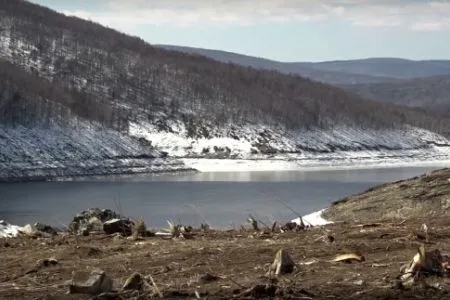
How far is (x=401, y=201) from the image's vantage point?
45.5 ft

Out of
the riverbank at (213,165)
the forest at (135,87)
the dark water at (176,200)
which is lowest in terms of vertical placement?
the riverbank at (213,165)

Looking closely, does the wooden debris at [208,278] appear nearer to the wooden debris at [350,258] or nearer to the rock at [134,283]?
the rock at [134,283]

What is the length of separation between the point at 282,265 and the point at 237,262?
1.74 ft

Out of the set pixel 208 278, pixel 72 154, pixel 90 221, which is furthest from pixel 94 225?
pixel 72 154

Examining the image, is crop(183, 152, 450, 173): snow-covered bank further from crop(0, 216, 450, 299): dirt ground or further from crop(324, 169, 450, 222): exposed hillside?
crop(0, 216, 450, 299): dirt ground

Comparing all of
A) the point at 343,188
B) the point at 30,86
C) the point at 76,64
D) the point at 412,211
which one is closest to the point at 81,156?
the point at 30,86

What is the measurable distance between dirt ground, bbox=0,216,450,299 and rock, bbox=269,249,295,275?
58 mm

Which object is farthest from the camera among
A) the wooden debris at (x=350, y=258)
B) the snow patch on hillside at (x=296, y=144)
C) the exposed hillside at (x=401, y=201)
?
the snow patch on hillside at (x=296, y=144)

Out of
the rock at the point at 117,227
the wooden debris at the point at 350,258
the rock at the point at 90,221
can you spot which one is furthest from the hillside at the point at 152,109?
the wooden debris at the point at 350,258

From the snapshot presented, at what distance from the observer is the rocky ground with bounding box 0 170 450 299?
4.50 meters

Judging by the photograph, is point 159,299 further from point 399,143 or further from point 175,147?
point 399,143

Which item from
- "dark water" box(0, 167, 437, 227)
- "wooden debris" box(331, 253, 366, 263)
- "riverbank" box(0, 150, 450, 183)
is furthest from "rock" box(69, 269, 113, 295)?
"riverbank" box(0, 150, 450, 183)

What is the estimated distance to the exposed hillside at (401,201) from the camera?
42.7 feet

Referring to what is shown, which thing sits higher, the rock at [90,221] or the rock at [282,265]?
the rock at [282,265]
